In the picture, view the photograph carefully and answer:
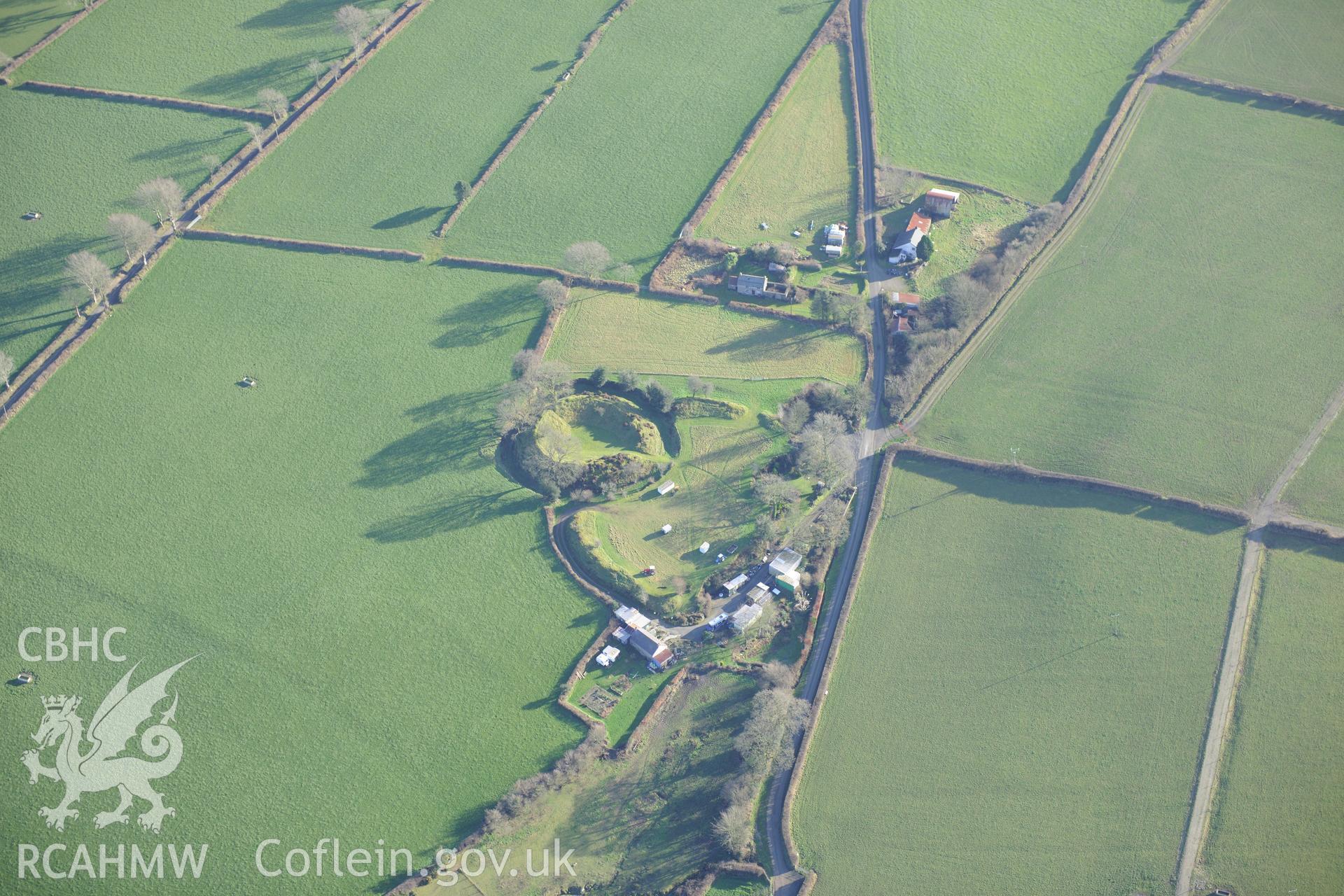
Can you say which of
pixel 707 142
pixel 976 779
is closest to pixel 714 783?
pixel 976 779

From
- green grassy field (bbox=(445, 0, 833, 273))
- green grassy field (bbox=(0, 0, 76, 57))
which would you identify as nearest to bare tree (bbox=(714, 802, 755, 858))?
green grassy field (bbox=(445, 0, 833, 273))

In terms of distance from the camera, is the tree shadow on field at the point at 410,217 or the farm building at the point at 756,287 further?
the tree shadow on field at the point at 410,217

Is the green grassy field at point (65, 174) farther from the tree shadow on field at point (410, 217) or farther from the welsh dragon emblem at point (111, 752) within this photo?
the welsh dragon emblem at point (111, 752)

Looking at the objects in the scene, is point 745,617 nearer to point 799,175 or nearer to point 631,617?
point 631,617

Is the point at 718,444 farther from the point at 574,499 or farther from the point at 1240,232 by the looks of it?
the point at 1240,232

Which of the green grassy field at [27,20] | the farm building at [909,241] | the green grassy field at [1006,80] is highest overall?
the green grassy field at [27,20]

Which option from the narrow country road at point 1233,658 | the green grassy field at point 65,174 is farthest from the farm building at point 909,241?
the green grassy field at point 65,174

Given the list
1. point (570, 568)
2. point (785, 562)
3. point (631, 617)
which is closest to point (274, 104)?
point (570, 568)
